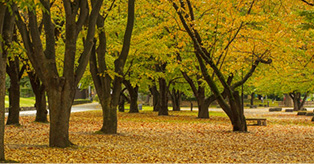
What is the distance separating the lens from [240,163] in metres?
10.8

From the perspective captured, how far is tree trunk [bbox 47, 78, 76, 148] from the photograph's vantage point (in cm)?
1241

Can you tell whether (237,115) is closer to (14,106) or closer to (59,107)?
(59,107)

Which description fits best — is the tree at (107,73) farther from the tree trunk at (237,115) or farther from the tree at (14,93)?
the tree at (14,93)

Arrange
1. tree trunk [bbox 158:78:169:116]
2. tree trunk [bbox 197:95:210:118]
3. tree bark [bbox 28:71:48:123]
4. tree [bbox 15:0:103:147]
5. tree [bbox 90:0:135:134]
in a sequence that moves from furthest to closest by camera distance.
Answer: tree trunk [bbox 158:78:169:116], tree trunk [bbox 197:95:210:118], tree bark [bbox 28:71:48:123], tree [bbox 90:0:135:134], tree [bbox 15:0:103:147]

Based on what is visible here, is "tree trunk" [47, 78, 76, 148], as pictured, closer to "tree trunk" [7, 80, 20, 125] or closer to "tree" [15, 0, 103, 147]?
"tree" [15, 0, 103, 147]

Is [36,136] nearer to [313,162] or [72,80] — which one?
[72,80]

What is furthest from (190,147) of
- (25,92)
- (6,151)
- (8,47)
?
(25,92)

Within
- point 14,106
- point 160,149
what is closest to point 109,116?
point 160,149

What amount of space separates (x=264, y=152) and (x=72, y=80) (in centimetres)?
598

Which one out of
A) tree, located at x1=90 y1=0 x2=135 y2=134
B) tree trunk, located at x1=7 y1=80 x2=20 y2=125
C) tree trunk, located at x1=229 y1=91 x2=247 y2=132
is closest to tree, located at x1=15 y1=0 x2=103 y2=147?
tree, located at x1=90 y1=0 x2=135 y2=134

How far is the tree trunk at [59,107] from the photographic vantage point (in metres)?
12.4

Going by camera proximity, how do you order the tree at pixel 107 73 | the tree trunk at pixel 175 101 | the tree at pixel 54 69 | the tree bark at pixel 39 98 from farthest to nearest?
the tree trunk at pixel 175 101, the tree bark at pixel 39 98, the tree at pixel 107 73, the tree at pixel 54 69

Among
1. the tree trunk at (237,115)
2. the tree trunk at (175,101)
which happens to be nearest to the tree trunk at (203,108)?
→ the tree trunk at (237,115)

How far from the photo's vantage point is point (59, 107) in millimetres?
12516
